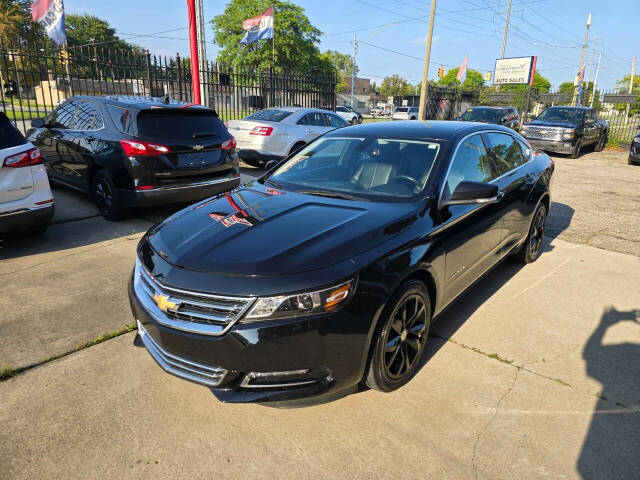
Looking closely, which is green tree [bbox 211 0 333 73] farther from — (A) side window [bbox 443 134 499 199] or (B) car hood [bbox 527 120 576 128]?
(A) side window [bbox 443 134 499 199]

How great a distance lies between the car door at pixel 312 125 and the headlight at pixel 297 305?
8429 mm

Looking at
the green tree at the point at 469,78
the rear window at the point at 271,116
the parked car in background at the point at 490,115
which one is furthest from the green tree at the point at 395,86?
the rear window at the point at 271,116

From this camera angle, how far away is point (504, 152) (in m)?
4.34

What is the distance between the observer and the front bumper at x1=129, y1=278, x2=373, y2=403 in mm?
2090

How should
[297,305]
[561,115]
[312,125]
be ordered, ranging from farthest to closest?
[561,115] → [312,125] → [297,305]

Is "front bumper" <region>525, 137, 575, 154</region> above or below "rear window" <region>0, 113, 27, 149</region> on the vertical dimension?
below

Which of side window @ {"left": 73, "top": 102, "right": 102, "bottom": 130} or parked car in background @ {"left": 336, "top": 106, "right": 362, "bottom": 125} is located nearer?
side window @ {"left": 73, "top": 102, "right": 102, "bottom": 130}

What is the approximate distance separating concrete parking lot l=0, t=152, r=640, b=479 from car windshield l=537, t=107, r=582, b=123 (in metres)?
13.3

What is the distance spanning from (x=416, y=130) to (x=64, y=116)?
5.90 m

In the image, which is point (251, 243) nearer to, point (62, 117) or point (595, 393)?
point (595, 393)

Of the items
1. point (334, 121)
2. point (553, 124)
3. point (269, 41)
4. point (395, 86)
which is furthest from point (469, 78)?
point (334, 121)

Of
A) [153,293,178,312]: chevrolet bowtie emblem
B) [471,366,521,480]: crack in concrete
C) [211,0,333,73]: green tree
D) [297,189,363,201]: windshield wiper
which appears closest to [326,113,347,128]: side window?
[297,189,363,201]: windshield wiper

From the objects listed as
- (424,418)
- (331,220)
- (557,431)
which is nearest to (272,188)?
(331,220)

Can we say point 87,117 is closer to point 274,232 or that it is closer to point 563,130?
point 274,232
